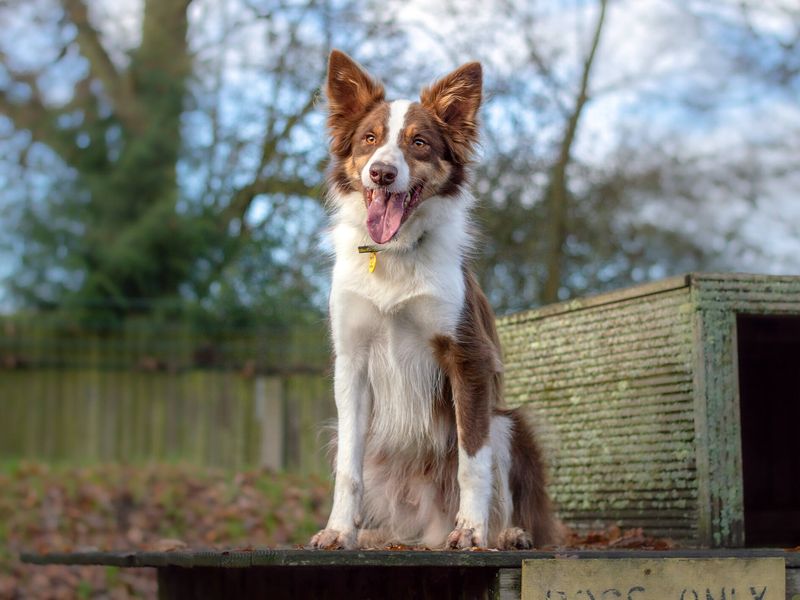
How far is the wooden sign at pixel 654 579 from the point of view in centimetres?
297

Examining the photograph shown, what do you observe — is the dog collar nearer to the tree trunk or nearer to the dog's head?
the dog's head

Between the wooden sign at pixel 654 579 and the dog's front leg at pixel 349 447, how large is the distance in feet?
3.15

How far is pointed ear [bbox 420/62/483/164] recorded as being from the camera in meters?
4.13

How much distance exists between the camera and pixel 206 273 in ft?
40.8

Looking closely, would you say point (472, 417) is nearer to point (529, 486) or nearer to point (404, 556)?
point (529, 486)

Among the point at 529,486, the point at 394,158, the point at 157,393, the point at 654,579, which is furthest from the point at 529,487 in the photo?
the point at 157,393

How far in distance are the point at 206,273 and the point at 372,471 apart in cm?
856

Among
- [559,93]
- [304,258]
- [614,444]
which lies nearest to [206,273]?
[304,258]

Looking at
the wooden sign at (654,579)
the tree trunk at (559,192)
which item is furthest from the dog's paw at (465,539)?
the tree trunk at (559,192)

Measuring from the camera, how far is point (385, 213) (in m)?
3.83

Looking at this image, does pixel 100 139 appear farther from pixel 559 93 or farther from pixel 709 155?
pixel 709 155

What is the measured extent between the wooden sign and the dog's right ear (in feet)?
6.34

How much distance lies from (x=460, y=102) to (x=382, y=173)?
24.8 inches

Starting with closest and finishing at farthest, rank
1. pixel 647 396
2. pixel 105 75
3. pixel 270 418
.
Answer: pixel 647 396 → pixel 270 418 → pixel 105 75
